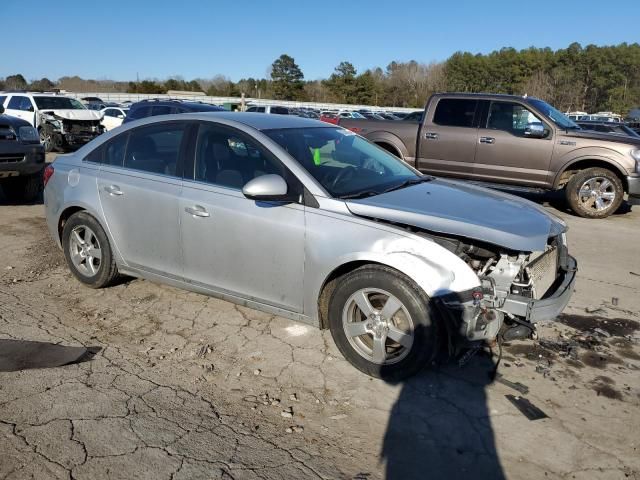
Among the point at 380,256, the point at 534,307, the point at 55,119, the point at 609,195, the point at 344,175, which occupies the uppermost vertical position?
the point at 344,175

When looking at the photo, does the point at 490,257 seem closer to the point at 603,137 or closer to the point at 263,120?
the point at 263,120

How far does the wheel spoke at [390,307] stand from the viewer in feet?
10.8

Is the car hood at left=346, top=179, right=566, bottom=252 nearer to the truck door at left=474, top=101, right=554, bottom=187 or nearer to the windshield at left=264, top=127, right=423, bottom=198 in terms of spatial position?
the windshield at left=264, top=127, right=423, bottom=198

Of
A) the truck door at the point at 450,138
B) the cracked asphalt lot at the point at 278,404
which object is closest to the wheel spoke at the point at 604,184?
the truck door at the point at 450,138

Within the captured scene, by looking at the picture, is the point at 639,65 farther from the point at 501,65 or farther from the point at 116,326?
the point at 116,326

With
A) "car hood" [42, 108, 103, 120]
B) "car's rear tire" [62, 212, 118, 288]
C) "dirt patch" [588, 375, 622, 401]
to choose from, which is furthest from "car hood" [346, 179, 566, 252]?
"car hood" [42, 108, 103, 120]

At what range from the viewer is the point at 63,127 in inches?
650

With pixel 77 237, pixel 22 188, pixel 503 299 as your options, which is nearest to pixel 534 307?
pixel 503 299

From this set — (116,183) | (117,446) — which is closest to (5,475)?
(117,446)

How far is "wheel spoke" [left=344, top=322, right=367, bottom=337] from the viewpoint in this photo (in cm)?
347

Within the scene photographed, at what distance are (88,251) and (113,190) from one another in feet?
2.37

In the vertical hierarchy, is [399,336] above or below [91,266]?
above

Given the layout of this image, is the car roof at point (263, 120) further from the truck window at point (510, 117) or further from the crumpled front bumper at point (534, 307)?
the truck window at point (510, 117)

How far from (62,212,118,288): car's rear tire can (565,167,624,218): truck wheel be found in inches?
299
